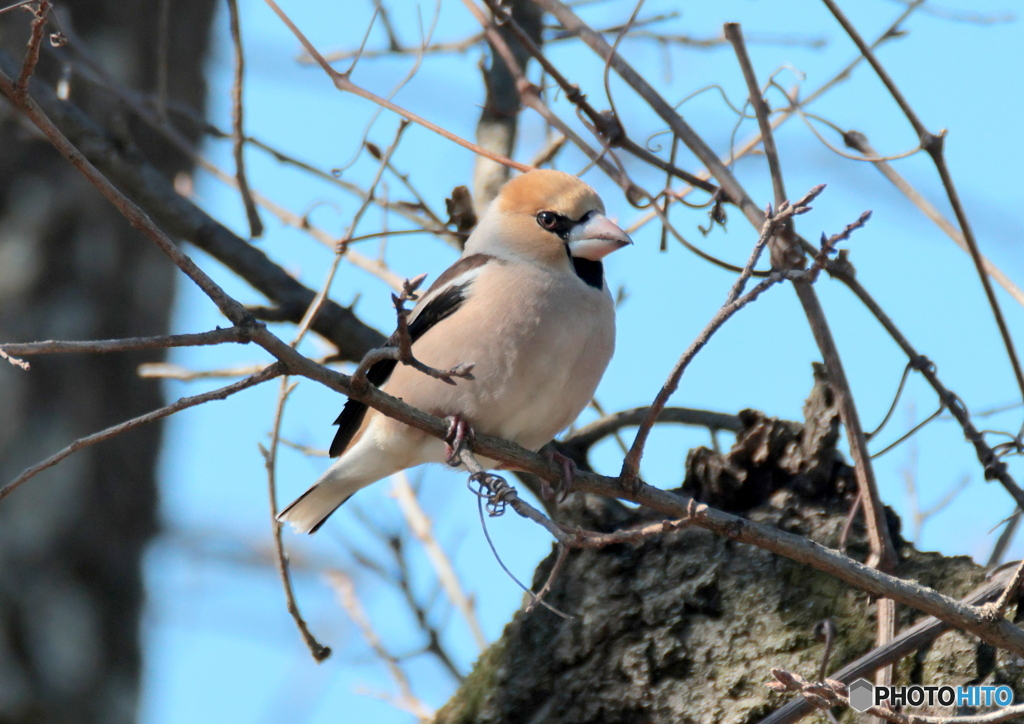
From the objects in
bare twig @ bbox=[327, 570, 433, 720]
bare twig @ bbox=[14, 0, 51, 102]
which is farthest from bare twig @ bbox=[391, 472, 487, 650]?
bare twig @ bbox=[14, 0, 51, 102]

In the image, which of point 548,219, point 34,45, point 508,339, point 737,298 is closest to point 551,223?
point 548,219

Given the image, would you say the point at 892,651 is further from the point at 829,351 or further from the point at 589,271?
the point at 589,271

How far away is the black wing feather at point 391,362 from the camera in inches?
143

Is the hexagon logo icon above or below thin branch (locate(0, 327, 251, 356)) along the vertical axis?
below

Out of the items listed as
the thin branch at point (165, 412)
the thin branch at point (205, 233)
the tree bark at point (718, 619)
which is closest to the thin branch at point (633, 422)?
the tree bark at point (718, 619)

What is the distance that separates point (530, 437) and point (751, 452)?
717 millimetres

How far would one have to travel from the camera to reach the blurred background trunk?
5.49 metres

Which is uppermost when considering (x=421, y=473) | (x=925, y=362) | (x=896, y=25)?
(x=896, y=25)

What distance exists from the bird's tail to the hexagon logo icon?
5.59 feet

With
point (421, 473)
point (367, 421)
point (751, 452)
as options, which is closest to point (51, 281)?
point (421, 473)

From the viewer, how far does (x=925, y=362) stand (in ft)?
10.6

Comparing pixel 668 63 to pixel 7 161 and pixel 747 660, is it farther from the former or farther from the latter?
pixel 7 161

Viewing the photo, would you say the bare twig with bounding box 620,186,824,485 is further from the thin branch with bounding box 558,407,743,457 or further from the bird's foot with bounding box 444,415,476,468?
the thin branch with bounding box 558,407,743,457

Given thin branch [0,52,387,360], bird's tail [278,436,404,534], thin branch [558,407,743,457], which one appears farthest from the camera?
thin branch [0,52,387,360]
